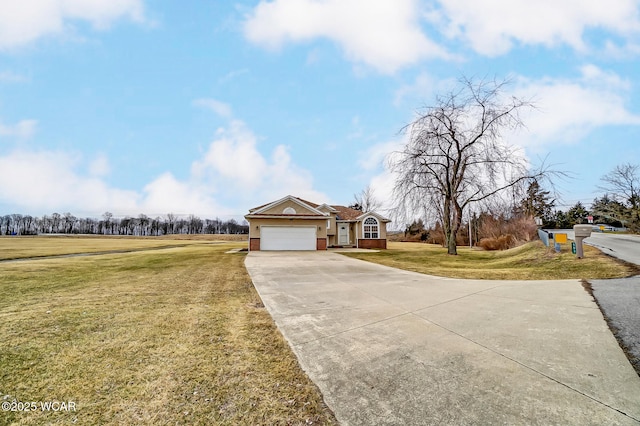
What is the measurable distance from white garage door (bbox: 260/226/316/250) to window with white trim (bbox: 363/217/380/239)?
6.12 metres

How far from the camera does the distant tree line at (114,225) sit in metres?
86.2

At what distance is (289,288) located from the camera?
7.19 metres

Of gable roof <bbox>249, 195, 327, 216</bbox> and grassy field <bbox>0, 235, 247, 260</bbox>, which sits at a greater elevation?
gable roof <bbox>249, 195, 327, 216</bbox>

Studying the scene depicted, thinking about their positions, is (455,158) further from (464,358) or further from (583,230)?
(464,358)

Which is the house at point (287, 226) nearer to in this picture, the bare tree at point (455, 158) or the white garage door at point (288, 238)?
the white garage door at point (288, 238)

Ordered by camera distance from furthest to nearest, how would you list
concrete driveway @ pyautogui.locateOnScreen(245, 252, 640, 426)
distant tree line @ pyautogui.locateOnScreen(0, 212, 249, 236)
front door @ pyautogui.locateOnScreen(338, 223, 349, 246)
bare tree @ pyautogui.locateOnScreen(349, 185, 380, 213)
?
distant tree line @ pyautogui.locateOnScreen(0, 212, 249, 236) < bare tree @ pyautogui.locateOnScreen(349, 185, 380, 213) < front door @ pyautogui.locateOnScreen(338, 223, 349, 246) < concrete driveway @ pyautogui.locateOnScreen(245, 252, 640, 426)

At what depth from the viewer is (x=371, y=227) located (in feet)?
85.3

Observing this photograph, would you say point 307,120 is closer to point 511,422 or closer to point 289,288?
point 289,288

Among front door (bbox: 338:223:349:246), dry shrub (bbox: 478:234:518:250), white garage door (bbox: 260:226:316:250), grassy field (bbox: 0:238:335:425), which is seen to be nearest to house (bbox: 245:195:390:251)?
white garage door (bbox: 260:226:316:250)

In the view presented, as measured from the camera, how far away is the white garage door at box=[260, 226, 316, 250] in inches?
836

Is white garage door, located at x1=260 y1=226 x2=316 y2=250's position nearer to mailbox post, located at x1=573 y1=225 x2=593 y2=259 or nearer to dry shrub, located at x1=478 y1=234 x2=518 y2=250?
dry shrub, located at x1=478 y1=234 x2=518 y2=250

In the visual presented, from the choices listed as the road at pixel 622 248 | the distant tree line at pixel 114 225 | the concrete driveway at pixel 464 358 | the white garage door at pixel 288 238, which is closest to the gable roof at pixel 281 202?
the white garage door at pixel 288 238

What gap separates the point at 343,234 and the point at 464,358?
80.2 ft

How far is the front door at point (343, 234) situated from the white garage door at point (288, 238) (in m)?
5.79
